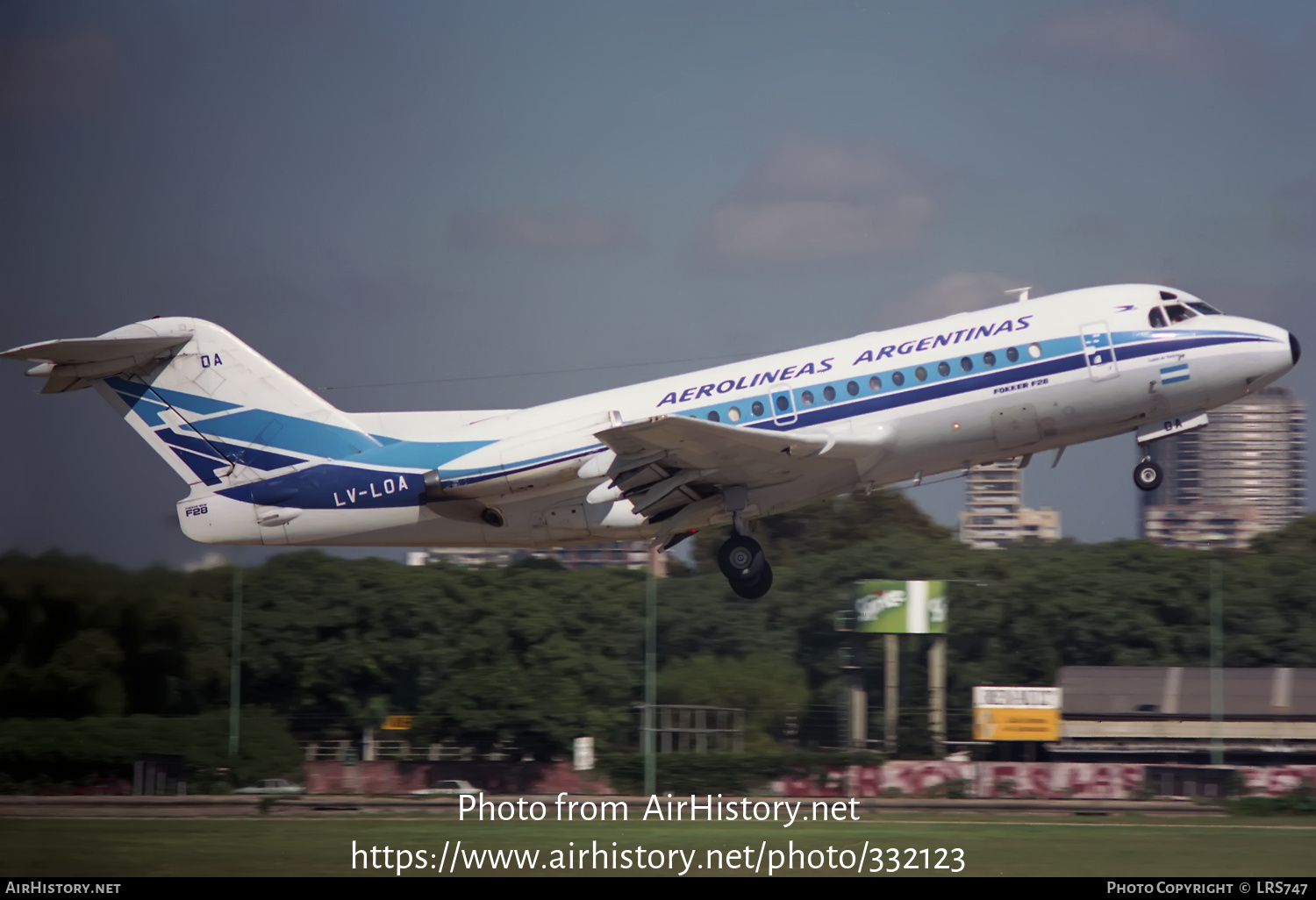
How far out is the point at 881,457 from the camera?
2311 centimetres

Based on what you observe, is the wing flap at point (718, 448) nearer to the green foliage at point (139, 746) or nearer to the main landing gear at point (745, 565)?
the main landing gear at point (745, 565)

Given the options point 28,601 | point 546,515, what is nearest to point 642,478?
point 546,515

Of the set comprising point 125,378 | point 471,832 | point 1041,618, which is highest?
point 125,378

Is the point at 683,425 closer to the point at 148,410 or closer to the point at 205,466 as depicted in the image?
the point at 205,466

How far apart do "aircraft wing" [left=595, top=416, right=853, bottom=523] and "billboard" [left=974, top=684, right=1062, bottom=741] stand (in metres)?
13.2

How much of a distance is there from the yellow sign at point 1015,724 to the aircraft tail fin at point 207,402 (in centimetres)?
1648

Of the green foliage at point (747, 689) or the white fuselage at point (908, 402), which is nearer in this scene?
the white fuselage at point (908, 402)

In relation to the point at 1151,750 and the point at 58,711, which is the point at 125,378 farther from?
the point at 1151,750

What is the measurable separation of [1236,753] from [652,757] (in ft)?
42.5

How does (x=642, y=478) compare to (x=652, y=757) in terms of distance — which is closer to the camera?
(x=642, y=478)

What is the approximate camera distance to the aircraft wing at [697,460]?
22.0 meters

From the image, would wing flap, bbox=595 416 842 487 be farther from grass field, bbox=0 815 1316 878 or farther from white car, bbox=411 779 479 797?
white car, bbox=411 779 479 797

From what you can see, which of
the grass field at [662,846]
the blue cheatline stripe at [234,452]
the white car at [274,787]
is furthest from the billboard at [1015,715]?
the blue cheatline stripe at [234,452]

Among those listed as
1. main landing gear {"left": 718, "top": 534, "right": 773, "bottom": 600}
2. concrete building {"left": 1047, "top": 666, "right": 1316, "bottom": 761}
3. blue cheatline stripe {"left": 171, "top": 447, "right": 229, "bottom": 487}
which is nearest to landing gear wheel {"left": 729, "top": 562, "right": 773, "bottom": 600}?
main landing gear {"left": 718, "top": 534, "right": 773, "bottom": 600}
